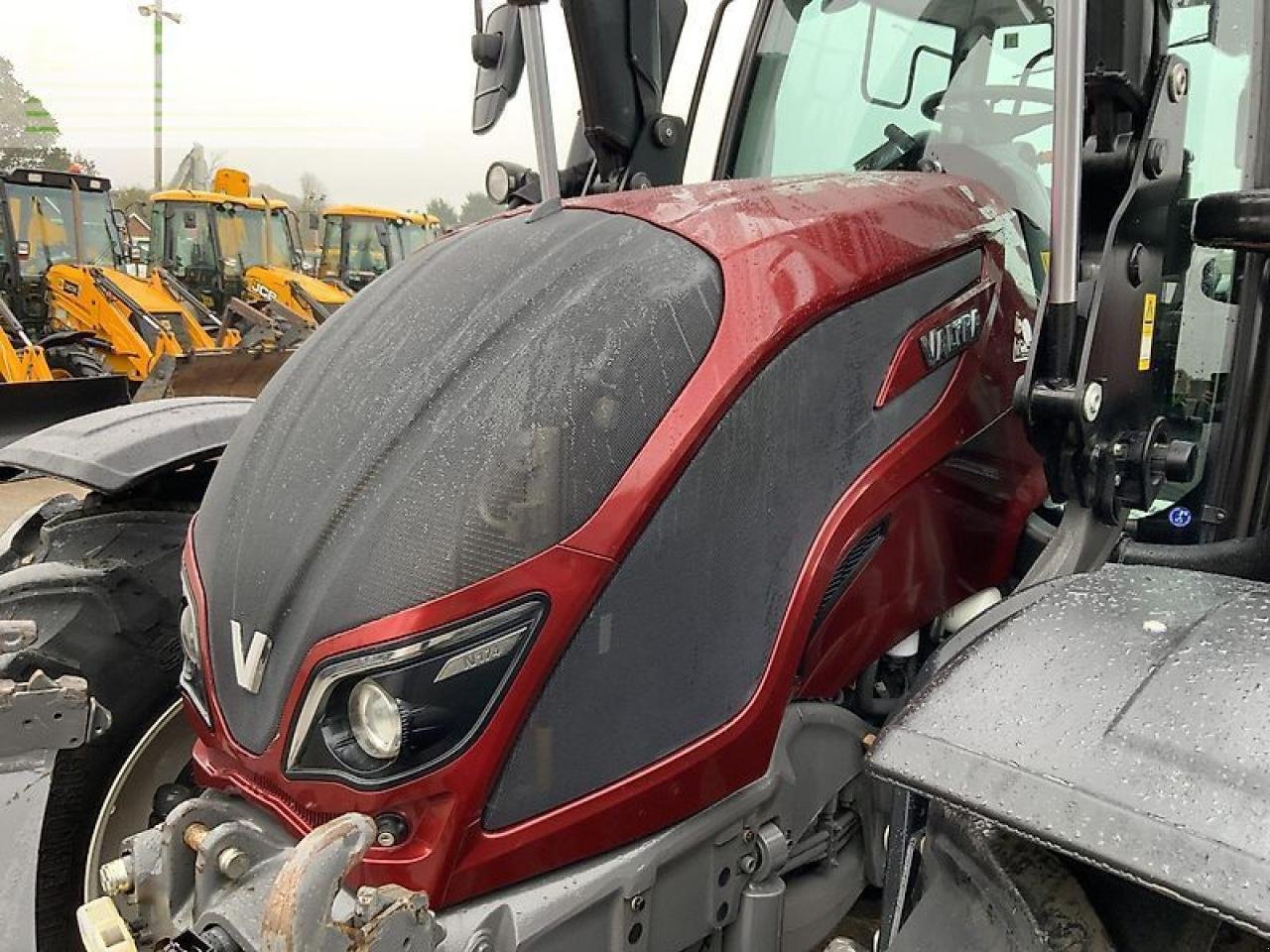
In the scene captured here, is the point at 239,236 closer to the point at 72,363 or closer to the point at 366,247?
the point at 366,247

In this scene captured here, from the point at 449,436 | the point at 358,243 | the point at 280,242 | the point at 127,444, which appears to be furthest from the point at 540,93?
the point at 358,243

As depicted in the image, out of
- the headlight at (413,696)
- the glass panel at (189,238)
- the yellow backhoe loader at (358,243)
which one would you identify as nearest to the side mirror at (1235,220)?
the headlight at (413,696)

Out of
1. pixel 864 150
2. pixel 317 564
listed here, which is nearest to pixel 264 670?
pixel 317 564

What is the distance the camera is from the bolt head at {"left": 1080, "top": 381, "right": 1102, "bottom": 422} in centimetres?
169

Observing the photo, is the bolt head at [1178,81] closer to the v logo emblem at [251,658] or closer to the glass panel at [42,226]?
the v logo emblem at [251,658]

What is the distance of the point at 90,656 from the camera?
2031mm

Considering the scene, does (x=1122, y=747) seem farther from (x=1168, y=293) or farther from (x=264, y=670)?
(x=1168, y=293)

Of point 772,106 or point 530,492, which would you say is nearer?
point 530,492

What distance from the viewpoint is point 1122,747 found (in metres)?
1.08

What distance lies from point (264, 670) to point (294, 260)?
16175mm

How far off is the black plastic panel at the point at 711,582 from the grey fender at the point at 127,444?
3.57 feet

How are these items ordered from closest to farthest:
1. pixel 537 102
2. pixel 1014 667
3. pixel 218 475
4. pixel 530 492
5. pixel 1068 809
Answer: pixel 1068 809 → pixel 1014 667 → pixel 530 492 → pixel 218 475 → pixel 537 102

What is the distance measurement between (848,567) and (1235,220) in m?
0.71

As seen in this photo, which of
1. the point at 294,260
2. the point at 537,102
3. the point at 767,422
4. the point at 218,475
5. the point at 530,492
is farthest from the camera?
the point at 294,260
